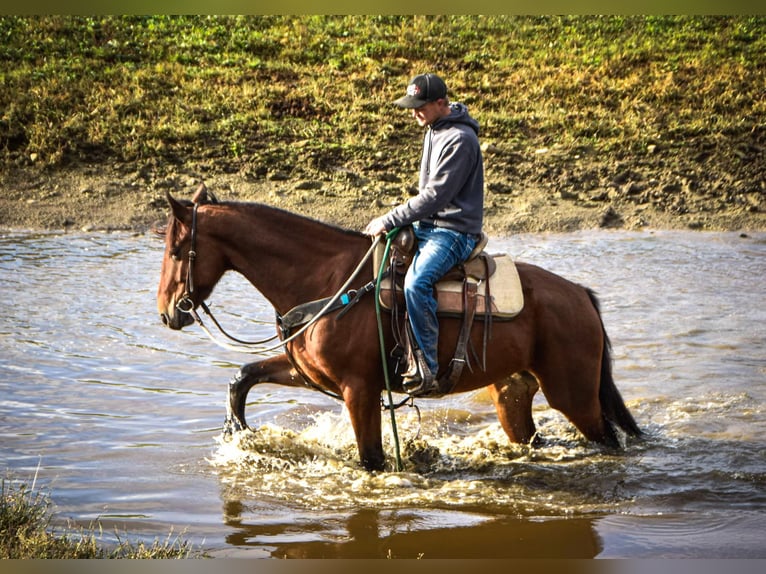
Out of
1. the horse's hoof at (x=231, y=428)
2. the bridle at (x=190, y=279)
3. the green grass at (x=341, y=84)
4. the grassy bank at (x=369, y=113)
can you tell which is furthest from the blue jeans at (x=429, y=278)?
the grassy bank at (x=369, y=113)

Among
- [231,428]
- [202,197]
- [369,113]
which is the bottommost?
[231,428]

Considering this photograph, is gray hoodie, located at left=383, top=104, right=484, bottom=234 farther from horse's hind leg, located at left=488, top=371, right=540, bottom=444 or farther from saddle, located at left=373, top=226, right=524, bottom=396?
horse's hind leg, located at left=488, top=371, right=540, bottom=444

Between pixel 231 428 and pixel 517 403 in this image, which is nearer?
pixel 231 428

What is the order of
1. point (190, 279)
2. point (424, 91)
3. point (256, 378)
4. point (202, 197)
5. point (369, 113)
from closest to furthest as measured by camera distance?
point (424, 91), point (190, 279), point (202, 197), point (256, 378), point (369, 113)

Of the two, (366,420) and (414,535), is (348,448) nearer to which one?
(366,420)

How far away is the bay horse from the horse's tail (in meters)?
0.06

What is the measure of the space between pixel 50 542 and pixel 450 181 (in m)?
2.53

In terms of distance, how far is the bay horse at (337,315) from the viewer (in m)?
5.23

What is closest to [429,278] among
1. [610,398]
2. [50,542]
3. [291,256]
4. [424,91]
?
[291,256]

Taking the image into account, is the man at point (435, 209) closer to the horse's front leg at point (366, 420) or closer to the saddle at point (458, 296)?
the saddle at point (458, 296)

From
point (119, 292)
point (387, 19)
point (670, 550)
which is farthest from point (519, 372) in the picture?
point (387, 19)

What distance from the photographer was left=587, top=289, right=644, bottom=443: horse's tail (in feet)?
18.8

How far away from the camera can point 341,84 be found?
11.5 m

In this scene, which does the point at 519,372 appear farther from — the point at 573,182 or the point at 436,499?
the point at 573,182
